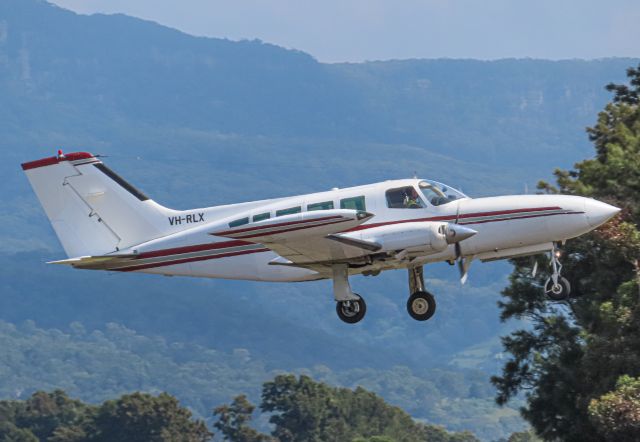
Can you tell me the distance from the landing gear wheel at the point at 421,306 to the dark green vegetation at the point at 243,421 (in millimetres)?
76898

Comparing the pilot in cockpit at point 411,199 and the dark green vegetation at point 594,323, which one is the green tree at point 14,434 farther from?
the pilot in cockpit at point 411,199

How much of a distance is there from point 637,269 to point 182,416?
235 ft

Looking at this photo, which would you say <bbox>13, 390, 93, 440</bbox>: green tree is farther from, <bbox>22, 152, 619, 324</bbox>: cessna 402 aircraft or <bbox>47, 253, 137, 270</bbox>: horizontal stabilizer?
<bbox>47, 253, 137, 270</bbox>: horizontal stabilizer

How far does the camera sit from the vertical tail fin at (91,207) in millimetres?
38406

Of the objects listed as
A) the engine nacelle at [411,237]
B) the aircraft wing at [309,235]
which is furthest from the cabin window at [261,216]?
the engine nacelle at [411,237]

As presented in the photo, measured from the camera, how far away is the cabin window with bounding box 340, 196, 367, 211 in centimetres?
3431

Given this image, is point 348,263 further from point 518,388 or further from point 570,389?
point 518,388

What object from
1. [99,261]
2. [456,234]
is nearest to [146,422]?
[99,261]

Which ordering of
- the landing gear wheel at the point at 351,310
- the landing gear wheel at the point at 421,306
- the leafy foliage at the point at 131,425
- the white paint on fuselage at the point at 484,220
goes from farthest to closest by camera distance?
1. the leafy foliage at the point at 131,425
2. the landing gear wheel at the point at 351,310
3. the landing gear wheel at the point at 421,306
4. the white paint on fuselage at the point at 484,220

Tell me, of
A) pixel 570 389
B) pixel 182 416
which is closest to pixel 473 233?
pixel 570 389

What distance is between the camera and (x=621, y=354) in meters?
46.6

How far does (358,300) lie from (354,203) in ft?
8.44

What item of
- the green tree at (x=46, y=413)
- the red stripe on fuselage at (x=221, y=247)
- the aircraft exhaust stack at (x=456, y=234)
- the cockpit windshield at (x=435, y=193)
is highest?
the green tree at (x=46, y=413)

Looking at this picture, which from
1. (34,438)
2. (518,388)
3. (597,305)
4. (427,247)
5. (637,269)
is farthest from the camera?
(34,438)
